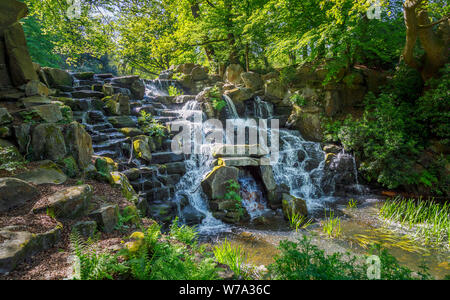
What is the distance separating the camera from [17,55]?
487cm

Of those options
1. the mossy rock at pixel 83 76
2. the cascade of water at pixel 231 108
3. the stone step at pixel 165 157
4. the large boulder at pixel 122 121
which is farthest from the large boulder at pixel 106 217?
the mossy rock at pixel 83 76

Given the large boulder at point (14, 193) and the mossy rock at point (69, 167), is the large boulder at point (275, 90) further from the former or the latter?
the large boulder at point (14, 193)

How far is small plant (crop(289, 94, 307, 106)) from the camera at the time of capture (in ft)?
34.3

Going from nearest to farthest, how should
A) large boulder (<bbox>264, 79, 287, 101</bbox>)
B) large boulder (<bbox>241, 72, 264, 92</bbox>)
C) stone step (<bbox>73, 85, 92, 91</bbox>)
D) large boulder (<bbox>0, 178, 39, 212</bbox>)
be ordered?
large boulder (<bbox>0, 178, 39, 212</bbox>), stone step (<bbox>73, 85, 92, 91</bbox>), large boulder (<bbox>264, 79, 287, 101</bbox>), large boulder (<bbox>241, 72, 264, 92</bbox>)

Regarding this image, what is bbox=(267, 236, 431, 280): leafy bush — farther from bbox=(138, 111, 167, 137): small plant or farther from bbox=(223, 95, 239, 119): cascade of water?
bbox=(223, 95, 239, 119): cascade of water

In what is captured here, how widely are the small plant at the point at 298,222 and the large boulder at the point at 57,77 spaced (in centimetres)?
1042

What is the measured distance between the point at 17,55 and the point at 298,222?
779 cm

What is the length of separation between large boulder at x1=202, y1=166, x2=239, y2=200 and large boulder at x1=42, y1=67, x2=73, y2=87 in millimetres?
7867

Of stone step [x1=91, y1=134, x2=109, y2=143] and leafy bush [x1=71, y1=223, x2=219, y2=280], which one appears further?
stone step [x1=91, y1=134, x2=109, y2=143]

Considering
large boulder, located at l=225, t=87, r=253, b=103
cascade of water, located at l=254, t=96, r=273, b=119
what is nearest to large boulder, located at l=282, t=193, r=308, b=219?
cascade of water, located at l=254, t=96, r=273, b=119

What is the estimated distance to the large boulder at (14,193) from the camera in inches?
109
